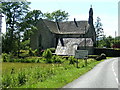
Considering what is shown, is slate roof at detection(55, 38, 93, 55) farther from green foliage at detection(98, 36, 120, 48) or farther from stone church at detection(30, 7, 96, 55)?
green foliage at detection(98, 36, 120, 48)

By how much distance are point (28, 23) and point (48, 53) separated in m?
26.9

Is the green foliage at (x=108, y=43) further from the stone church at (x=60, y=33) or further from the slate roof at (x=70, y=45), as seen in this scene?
the slate roof at (x=70, y=45)

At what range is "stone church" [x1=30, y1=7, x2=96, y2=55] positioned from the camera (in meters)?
74.0

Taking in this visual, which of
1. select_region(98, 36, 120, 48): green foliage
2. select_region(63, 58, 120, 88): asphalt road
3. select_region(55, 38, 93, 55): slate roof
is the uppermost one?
select_region(98, 36, 120, 48): green foliage

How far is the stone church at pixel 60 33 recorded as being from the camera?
74.0 metres

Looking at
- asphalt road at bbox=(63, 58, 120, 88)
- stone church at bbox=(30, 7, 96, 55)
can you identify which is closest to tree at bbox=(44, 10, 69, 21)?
stone church at bbox=(30, 7, 96, 55)

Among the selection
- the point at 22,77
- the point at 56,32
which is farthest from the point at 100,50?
the point at 22,77

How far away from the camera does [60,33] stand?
7994 cm

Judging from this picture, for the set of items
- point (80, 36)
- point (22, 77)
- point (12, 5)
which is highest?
point (12, 5)

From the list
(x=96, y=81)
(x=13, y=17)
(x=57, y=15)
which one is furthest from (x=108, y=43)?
(x=96, y=81)

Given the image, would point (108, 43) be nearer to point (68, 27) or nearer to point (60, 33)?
point (68, 27)

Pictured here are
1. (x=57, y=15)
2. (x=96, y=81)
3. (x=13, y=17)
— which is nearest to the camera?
(x=96, y=81)

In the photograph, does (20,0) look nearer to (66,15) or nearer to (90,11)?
(90,11)

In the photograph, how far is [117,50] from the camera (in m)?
70.6
